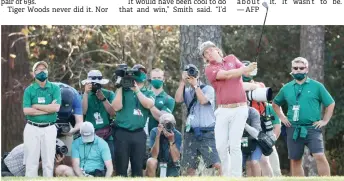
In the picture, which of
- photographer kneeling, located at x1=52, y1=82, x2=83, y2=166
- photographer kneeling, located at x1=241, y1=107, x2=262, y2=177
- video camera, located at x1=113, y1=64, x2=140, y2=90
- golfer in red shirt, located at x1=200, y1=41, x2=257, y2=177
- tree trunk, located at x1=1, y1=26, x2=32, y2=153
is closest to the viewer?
golfer in red shirt, located at x1=200, y1=41, x2=257, y2=177

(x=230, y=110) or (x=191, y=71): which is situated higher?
(x=191, y=71)

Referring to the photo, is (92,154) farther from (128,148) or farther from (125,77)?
(125,77)

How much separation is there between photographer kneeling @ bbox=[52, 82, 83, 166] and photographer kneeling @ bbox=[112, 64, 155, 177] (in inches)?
22.1

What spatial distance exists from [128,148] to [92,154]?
1.78 ft

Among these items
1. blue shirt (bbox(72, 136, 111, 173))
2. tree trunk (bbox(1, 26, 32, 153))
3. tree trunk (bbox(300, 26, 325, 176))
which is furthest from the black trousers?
tree trunk (bbox(1, 26, 32, 153))

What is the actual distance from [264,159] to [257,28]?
33.6ft

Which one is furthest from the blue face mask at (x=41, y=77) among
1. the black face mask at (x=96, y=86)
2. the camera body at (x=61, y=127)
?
the black face mask at (x=96, y=86)

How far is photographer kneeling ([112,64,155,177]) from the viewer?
50.8 feet

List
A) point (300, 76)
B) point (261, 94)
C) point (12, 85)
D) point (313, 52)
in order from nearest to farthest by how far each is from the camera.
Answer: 1. point (261, 94)
2. point (300, 76)
3. point (313, 52)
4. point (12, 85)

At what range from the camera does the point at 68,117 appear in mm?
15820

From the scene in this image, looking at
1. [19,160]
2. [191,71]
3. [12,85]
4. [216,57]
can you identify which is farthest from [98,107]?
[12,85]

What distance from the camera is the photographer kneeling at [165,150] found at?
623 inches

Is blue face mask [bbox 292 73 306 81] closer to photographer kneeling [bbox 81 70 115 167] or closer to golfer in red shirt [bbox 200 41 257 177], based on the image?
golfer in red shirt [bbox 200 41 257 177]

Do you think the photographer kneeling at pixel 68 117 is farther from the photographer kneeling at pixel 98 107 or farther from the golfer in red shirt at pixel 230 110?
the golfer in red shirt at pixel 230 110
